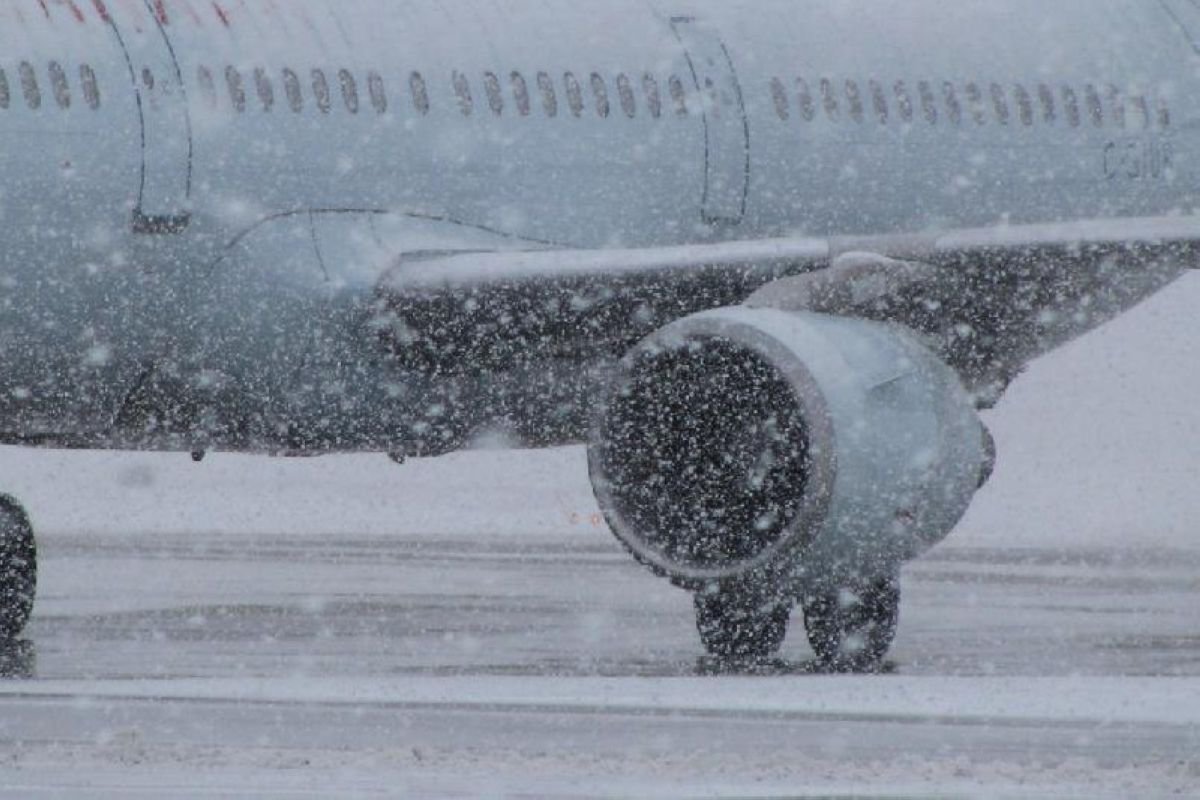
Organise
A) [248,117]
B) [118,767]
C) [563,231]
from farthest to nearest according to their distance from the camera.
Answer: [563,231], [248,117], [118,767]

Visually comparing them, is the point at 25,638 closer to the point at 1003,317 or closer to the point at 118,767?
the point at 1003,317

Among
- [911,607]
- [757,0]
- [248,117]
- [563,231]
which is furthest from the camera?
[911,607]

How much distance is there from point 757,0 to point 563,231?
2.36 meters

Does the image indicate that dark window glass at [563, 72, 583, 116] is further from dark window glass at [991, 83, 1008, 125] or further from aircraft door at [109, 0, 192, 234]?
dark window glass at [991, 83, 1008, 125]

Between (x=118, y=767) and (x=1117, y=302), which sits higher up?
(x=118, y=767)

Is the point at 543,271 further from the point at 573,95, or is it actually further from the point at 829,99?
the point at 829,99

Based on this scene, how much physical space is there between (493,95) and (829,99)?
2.47 meters

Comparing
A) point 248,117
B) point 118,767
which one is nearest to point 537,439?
point 248,117

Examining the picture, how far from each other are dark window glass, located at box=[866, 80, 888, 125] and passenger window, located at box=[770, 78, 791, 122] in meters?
0.83

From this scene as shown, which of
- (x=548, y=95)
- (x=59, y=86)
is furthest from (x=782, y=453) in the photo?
(x=59, y=86)

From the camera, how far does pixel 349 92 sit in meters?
16.5

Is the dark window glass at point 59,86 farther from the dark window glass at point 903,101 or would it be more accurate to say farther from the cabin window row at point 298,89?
the dark window glass at point 903,101

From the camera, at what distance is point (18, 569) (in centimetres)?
1680

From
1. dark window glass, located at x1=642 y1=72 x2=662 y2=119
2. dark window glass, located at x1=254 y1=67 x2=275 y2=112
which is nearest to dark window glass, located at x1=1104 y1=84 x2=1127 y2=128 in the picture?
dark window glass, located at x1=642 y1=72 x2=662 y2=119
